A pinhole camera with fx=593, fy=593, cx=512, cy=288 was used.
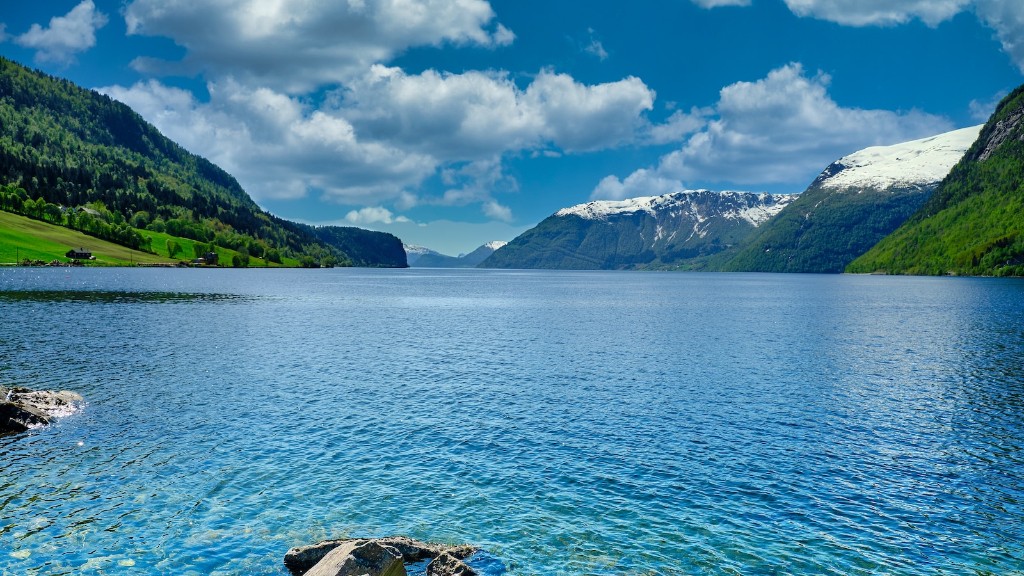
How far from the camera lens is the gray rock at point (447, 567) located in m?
21.4

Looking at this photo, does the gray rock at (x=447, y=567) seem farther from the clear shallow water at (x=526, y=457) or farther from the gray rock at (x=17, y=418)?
the gray rock at (x=17, y=418)

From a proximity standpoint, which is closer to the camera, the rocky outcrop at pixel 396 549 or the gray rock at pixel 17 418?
the rocky outcrop at pixel 396 549

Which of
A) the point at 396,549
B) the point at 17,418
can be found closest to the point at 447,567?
the point at 396,549

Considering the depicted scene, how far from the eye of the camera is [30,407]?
39.8 meters

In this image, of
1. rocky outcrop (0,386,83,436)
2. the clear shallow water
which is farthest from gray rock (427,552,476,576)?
rocky outcrop (0,386,83,436)

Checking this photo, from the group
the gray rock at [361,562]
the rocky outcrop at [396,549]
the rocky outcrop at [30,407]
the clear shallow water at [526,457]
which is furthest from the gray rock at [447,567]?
the rocky outcrop at [30,407]

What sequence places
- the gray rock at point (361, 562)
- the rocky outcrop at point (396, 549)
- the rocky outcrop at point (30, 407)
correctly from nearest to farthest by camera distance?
the gray rock at point (361, 562) → the rocky outcrop at point (396, 549) → the rocky outcrop at point (30, 407)

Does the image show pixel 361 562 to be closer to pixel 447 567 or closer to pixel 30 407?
pixel 447 567

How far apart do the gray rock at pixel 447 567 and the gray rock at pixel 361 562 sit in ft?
6.56

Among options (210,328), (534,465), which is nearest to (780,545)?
(534,465)

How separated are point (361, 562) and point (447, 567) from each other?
3.73 metres

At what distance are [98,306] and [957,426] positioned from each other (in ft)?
446

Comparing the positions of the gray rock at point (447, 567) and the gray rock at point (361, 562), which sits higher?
the gray rock at point (361, 562)

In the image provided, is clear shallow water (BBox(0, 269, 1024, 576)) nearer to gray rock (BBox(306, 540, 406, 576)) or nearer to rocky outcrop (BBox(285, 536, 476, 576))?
rocky outcrop (BBox(285, 536, 476, 576))
